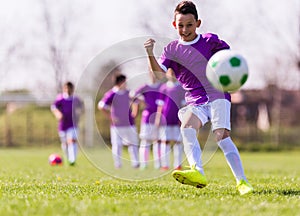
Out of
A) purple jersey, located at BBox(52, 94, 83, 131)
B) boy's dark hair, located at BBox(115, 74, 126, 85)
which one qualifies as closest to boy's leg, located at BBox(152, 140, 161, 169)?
boy's dark hair, located at BBox(115, 74, 126, 85)

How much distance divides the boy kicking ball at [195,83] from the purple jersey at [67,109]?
7.96 metres

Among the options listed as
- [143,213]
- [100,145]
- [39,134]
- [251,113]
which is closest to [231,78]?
[143,213]

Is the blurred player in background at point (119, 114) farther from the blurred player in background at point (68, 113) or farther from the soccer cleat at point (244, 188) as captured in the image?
the soccer cleat at point (244, 188)

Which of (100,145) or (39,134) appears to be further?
(39,134)

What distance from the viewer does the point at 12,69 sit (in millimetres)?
33250

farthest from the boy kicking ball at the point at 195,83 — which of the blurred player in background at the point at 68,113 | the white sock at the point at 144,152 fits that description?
the blurred player in background at the point at 68,113

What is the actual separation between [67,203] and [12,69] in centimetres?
2980

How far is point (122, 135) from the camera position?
1373 cm

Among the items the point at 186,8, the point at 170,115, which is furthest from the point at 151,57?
the point at 170,115

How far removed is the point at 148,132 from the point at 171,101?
3.90 ft

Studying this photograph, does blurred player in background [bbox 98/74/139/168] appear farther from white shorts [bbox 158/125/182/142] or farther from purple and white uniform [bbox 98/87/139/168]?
white shorts [bbox 158/125/182/142]

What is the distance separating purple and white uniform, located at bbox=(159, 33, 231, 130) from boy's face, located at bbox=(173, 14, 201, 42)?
0.09 metres

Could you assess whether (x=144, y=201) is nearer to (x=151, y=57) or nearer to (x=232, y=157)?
(x=232, y=157)

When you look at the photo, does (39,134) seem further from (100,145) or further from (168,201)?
(168,201)
